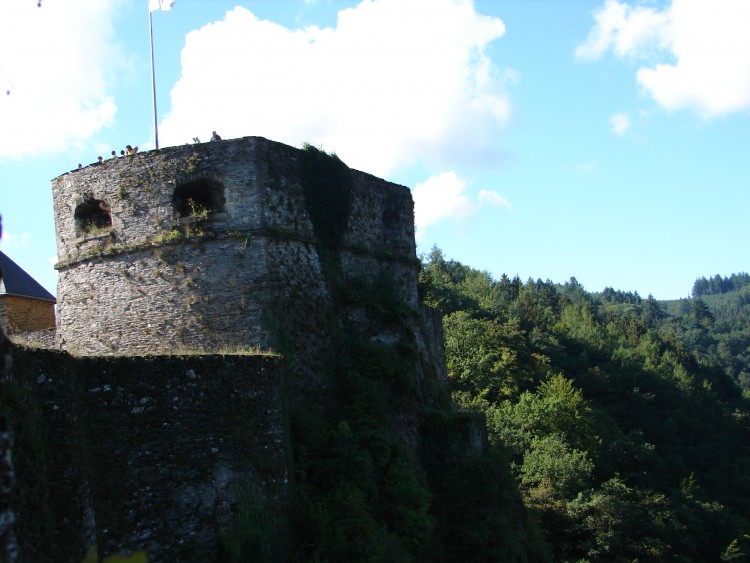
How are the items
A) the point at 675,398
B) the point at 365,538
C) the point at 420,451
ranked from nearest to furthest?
the point at 365,538 < the point at 420,451 < the point at 675,398

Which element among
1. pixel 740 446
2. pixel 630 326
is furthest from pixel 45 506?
pixel 630 326

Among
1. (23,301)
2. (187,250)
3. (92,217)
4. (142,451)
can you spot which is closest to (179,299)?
(187,250)

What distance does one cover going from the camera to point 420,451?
18.6 m

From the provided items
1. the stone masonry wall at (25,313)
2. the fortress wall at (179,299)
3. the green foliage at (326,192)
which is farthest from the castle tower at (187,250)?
the stone masonry wall at (25,313)

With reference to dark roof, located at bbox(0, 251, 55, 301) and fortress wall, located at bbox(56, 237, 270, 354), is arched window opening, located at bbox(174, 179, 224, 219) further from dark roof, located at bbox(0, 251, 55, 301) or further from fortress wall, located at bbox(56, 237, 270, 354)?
dark roof, located at bbox(0, 251, 55, 301)

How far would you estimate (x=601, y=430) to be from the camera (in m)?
51.4

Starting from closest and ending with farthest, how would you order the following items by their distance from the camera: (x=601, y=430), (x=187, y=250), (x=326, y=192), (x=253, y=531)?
(x=253, y=531) < (x=187, y=250) < (x=326, y=192) < (x=601, y=430)

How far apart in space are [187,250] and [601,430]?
40.4m

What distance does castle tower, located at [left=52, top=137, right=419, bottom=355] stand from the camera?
16625 mm

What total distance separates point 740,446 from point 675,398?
7332mm

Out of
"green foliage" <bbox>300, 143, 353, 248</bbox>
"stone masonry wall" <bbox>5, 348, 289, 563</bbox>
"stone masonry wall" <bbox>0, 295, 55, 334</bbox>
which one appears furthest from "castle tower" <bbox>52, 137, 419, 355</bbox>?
"stone masonry wall" <bbox>0, 295, 55, 334</bbox>

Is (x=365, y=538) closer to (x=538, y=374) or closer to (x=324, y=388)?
(x=324, y=388)

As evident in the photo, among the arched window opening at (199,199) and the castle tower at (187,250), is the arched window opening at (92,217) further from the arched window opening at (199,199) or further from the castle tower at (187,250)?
the arched window opening at (199,199)

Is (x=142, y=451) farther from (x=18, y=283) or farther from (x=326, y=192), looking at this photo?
(x=18, y=283)
